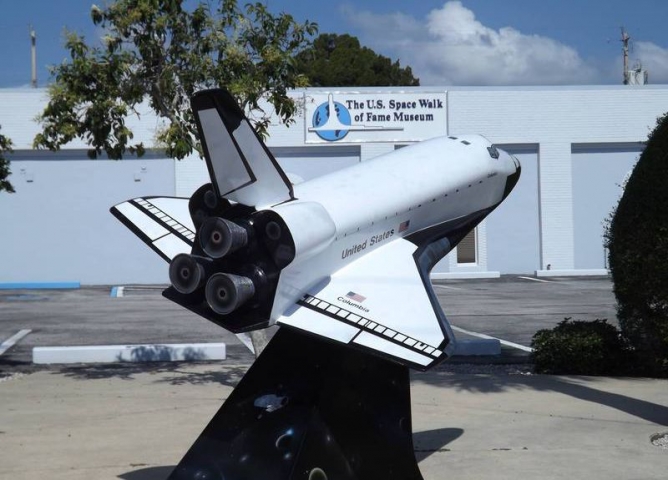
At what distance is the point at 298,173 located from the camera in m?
35.5

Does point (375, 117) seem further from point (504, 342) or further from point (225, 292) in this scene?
point (225, 292)

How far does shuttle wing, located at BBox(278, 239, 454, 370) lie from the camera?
677cm

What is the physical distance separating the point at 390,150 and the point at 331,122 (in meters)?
2.66

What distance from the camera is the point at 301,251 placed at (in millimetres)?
6891

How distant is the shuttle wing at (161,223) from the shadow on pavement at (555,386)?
5977mm

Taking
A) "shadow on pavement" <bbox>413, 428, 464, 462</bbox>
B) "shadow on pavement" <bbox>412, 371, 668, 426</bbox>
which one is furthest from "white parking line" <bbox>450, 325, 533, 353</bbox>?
"shadow on pavement" <bbox>413, 428, 464, 462</bbox>

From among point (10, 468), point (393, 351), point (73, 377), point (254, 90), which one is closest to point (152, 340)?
point (73, 377)

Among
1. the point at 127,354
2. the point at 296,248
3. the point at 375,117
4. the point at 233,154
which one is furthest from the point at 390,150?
the point at 296,248

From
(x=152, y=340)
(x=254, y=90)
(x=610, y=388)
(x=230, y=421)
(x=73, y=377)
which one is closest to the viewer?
(x=230, y=421)

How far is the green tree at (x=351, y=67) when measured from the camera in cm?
6644

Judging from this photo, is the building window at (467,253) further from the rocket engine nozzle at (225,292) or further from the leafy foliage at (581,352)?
the rocket engine nozzle at (225,292)

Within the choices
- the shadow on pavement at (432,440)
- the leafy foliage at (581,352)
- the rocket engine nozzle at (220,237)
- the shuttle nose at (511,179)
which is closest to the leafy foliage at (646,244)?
the leafy foliage at (581,352)

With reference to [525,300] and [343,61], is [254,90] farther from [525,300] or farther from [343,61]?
[343,61]

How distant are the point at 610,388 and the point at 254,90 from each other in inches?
249
